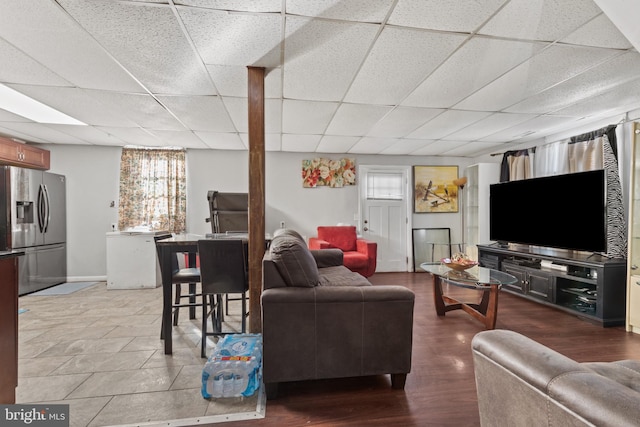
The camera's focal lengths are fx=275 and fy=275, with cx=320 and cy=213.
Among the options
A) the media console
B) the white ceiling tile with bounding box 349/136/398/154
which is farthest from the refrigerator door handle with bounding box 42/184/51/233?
the media console

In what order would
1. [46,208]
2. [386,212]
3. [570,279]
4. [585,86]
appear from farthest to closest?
[386,212] → [46,208] → [570,279] → [585,86]

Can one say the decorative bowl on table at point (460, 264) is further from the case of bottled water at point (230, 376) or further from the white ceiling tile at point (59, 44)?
the white ceiling tile at point (59, 44)

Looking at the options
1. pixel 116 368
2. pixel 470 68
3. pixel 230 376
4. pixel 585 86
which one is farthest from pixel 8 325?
pixel 585 86

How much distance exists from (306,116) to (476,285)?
262 centimetres

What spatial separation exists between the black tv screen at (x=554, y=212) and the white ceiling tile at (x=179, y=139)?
15.8 feet

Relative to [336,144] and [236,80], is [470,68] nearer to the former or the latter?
[236,80]

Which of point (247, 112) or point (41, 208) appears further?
point (41, 208)

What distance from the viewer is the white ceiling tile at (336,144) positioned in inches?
173

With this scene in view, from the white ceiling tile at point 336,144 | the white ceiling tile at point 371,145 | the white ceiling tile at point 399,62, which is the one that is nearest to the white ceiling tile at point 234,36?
the white ceiling tile at point 399,62

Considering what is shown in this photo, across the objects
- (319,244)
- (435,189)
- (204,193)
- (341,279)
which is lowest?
(341,279)

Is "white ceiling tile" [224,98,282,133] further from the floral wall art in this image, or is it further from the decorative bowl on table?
the decorative bowl on table

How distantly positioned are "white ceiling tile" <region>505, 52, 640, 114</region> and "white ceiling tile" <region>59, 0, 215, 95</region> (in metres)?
3.25

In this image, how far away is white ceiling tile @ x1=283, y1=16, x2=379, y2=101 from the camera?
1808 millimetres

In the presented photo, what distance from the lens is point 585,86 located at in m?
2.59
